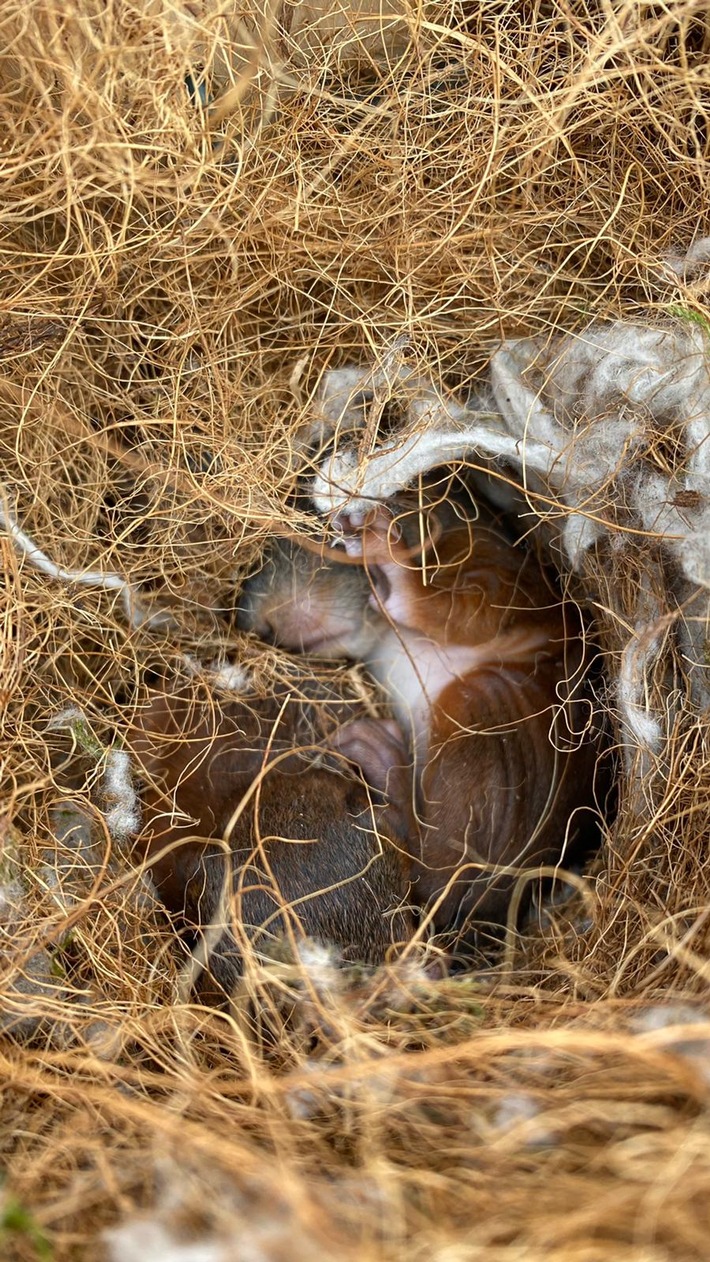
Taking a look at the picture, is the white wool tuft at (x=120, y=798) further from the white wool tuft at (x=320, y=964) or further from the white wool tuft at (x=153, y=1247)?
the white wool tuft at (x=153, y=1247)

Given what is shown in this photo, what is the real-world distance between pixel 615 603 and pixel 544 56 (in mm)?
1039

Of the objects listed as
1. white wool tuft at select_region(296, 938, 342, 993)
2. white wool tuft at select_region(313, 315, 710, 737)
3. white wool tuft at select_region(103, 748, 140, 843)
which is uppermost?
white wool tuft at select_region(313, 315, 710, 737)

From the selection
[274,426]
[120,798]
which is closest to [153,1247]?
[120,798]

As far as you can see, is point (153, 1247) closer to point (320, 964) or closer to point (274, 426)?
point (320, 964)

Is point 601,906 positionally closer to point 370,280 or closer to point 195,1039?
point 195,1039

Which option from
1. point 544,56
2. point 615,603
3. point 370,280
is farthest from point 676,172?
point 615,603

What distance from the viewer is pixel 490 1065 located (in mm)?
1357

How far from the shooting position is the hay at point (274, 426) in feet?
4.64

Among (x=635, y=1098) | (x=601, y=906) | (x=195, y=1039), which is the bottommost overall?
(x=195, y=1039)

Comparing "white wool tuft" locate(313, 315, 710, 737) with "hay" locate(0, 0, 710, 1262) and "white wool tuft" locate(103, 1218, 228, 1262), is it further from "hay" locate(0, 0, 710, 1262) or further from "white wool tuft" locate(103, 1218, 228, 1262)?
"white wool tuft" locate(103, 1218, 228, 1262)

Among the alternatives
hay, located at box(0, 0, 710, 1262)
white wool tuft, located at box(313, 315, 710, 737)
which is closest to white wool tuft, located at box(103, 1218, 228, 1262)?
hay, located at box(0, 0, 710, 1262)

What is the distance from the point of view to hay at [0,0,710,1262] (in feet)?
4.64

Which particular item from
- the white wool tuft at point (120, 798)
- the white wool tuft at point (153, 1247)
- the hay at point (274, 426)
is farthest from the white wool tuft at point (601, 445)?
the white wool tuft at point (153, 1247)

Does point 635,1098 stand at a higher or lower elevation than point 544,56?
lower
